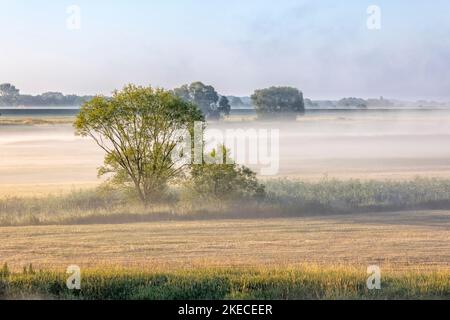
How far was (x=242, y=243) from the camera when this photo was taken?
88.7 feet

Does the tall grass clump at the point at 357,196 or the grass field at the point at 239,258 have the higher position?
the grass field at the point at 239,258

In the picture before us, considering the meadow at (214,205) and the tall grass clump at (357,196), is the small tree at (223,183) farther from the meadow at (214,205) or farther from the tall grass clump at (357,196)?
the tall grass clump at (357,196)

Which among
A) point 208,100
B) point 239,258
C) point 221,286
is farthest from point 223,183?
point 208,100

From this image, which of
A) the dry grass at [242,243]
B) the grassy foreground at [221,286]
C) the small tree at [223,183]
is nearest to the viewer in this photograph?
the grassy foreground at [221,286]

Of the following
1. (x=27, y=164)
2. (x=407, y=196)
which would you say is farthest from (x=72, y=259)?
(x=27, y=164)

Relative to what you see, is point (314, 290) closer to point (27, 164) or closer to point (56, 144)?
point (27, 164)

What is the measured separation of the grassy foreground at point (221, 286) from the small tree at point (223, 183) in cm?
2338

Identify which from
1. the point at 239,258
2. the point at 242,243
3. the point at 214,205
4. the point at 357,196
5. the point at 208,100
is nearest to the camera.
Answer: the point at 239,258

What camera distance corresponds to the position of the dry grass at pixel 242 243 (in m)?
22.6

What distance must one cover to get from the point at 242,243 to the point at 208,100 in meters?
93.4

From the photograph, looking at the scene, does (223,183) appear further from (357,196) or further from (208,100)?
(208,100)

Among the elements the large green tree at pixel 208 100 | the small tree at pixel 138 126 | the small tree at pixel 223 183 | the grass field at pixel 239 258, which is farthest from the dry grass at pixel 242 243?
the large green tree at pixel 208 100
